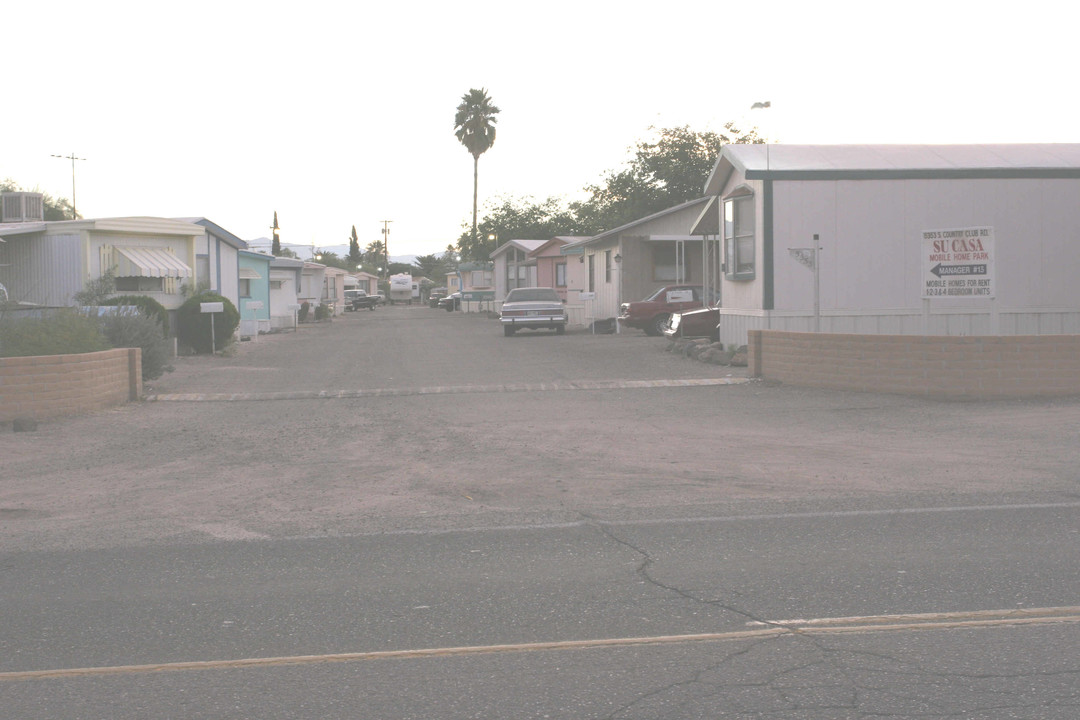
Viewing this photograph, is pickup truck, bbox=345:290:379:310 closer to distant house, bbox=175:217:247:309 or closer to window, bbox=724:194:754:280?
distant house, bbox=175:217:247:309

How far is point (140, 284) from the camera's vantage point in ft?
84.1

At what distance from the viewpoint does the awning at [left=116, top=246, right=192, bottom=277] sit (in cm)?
2475

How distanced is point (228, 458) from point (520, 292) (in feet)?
79.9

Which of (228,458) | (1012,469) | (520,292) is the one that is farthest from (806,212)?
(520,292)

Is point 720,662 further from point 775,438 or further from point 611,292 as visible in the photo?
point 611,292

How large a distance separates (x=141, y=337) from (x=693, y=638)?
49.2 ft

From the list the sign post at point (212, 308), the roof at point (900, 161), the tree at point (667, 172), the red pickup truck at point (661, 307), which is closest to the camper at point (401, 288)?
the tree at point (667, 172)

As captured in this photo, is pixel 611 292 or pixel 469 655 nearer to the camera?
pixel 469 655

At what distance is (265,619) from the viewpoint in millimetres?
5535

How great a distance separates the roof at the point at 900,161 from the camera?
20.3 m

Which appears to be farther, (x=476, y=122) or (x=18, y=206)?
(x=476, y=122)

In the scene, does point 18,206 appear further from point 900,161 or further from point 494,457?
point 494,457

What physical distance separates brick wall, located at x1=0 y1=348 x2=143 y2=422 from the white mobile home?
11.8m

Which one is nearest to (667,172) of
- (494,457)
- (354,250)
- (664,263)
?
(664,263)
